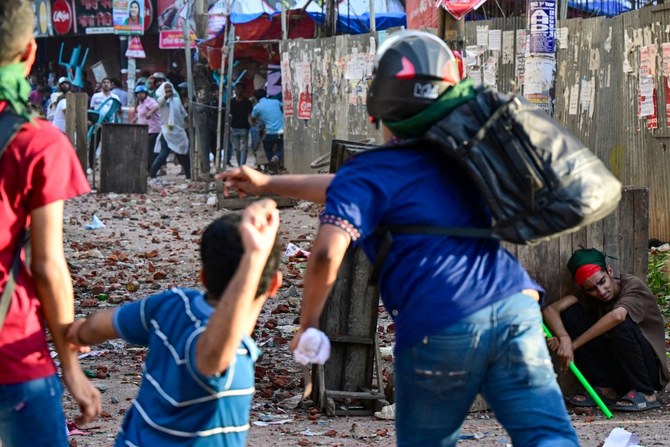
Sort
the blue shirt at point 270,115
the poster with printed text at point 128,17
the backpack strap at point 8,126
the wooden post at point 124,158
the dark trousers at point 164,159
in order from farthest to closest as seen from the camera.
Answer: the poster with printed text at point 128,17, the dark trousers at point 164,159, the blue shirt at point 270,115, the wooden post at point 124,158, the backpack strap at point 8,126

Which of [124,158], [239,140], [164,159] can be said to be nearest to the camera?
[124,158]

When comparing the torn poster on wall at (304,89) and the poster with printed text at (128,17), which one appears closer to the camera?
→ the torn poster on wall at (304,89)

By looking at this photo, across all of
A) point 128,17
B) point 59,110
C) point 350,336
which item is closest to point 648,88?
point 350,336

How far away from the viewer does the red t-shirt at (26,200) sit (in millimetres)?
3222

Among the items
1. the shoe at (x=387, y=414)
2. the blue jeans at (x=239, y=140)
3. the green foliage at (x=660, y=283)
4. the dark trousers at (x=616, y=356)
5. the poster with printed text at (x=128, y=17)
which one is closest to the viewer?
the shoe at (x=387, y=414)

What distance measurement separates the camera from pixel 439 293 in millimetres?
3547

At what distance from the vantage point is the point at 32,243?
3.29 metres

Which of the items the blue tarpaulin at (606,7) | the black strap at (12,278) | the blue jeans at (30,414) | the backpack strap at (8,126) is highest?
the blue tarpaulin at (606,7)

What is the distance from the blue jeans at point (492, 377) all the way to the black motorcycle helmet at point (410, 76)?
2.20 feet

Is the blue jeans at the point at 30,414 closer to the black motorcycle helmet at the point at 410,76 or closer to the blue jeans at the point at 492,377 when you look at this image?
the blue jeans at the point at 492,377

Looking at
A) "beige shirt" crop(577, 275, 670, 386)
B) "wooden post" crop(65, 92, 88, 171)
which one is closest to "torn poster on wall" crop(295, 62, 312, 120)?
"wooden post" crop(65, 92, 88, 171)

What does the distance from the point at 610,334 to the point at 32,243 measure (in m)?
4.57

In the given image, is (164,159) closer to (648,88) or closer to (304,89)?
(304,89)

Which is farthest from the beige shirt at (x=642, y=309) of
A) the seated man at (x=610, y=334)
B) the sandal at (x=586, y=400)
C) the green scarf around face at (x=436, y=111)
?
the green scarf around face at (x=436, y=111)
